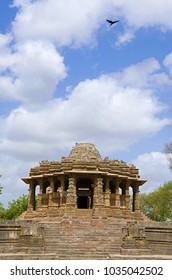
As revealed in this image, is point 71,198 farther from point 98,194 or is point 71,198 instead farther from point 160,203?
point 160,203

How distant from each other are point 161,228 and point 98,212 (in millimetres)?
4013

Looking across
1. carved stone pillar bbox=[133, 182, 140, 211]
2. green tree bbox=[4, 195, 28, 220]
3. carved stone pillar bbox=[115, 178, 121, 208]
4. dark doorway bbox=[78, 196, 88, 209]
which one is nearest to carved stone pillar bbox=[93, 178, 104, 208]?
carved stone pillar bbox=[115, 178, 121, 208]

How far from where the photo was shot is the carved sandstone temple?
24.0m

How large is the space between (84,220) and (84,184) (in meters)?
5.32

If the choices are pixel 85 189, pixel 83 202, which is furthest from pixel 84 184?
pixel 83 202

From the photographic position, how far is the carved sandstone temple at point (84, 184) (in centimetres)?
2395

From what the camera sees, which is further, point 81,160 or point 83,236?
point 81,160

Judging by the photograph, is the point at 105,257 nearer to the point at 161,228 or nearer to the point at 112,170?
the point at 161,228

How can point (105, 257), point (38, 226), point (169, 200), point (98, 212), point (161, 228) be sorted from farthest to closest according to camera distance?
point (169, 200), point (98, 212), point (161, 228), point (38, 226), point (105, 257)

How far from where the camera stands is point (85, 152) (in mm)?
27469

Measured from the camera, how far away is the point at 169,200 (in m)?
43.5

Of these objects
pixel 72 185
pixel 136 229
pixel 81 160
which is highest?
pixel 81 160

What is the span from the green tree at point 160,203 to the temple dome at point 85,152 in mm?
18001

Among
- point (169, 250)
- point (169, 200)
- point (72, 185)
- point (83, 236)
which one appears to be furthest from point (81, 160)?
point (169, 200)
